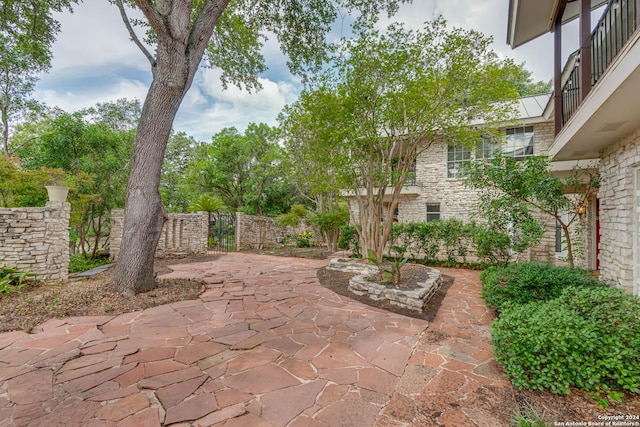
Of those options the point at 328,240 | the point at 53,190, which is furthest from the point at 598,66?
the point at 53,190

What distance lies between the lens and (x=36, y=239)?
→ 5238 millimetres

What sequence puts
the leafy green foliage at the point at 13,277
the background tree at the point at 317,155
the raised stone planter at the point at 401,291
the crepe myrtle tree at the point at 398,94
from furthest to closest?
the background tree at the point at 317,155 < the crepe myrtle tree at the point at 398,94 < the leafy green foliage at the point at 13,277 < the raised stone planter at the point at 401,291

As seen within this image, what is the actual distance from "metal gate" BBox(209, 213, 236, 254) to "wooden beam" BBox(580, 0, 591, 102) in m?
11.2

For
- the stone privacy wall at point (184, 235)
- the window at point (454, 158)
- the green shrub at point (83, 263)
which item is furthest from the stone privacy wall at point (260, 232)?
the window at point (454, 158)

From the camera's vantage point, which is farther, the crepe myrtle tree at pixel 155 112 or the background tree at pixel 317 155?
the background tree at pixel 317 155

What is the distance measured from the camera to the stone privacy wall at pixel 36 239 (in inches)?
200

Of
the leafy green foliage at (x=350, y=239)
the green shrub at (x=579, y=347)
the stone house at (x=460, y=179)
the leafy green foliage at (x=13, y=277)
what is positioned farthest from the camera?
the leafy green foliage at (x=350, y=239)

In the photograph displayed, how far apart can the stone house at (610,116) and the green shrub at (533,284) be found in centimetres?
58

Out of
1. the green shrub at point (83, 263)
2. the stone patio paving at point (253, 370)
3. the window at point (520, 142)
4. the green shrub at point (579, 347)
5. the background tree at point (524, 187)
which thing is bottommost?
the green shrub at point (83, 263)

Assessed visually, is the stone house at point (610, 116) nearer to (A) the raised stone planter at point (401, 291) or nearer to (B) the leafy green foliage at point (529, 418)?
(A) the raised stone planter at point (401, 291)

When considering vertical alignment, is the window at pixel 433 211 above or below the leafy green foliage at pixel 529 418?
above

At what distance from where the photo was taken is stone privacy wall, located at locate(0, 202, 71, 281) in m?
5.09

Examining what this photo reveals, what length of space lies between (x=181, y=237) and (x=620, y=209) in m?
11.7

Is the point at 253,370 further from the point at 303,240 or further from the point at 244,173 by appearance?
the point at 244,173
